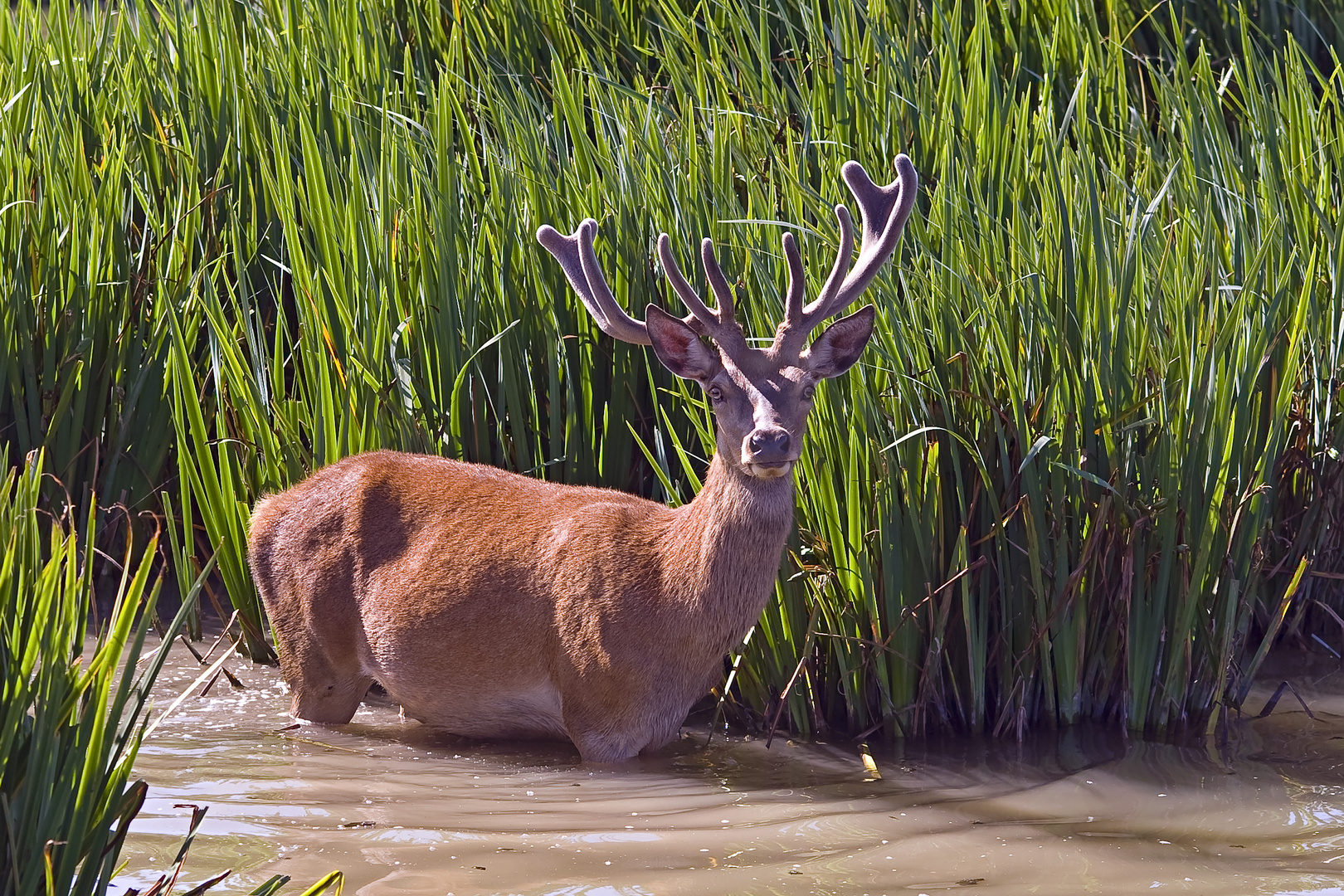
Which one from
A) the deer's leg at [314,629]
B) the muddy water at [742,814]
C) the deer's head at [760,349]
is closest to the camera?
the muddy water at [742,814]

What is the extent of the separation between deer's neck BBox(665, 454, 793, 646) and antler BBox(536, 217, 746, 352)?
0.33 meters

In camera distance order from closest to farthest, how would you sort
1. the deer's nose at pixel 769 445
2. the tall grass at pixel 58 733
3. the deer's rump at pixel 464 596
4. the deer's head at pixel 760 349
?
the tall grass at pixel 58 733 < the deer's nose at pixel 769 445 < the deer's head at pixel 760 349 < the deer's rump at pixel 464 596

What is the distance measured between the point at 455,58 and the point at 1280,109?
291 centimetres

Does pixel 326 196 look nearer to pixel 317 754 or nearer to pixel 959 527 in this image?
pixel 317 754

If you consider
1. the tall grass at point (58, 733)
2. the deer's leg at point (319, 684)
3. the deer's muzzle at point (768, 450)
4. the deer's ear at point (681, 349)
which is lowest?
the deer's leg at point (319, 684)

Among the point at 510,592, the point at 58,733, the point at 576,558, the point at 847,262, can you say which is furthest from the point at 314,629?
the point at 58,733

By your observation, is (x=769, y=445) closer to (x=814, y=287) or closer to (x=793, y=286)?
(x=793, y=286)

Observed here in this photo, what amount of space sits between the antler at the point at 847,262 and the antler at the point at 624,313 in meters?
0.14

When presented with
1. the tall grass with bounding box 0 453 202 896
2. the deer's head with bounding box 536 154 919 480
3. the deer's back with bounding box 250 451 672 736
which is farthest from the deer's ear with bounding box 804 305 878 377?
the tall grass with bounding box 0 453 202 896

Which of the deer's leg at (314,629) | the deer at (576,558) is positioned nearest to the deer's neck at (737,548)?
the deer at (576,558)

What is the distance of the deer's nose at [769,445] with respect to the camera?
11.4ft

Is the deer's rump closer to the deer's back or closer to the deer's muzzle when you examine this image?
the deer's back

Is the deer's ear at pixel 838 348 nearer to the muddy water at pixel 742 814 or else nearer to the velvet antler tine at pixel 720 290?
the velvet antler tine at pixel 720 290

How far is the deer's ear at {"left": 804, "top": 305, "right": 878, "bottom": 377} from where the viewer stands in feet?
11.9
